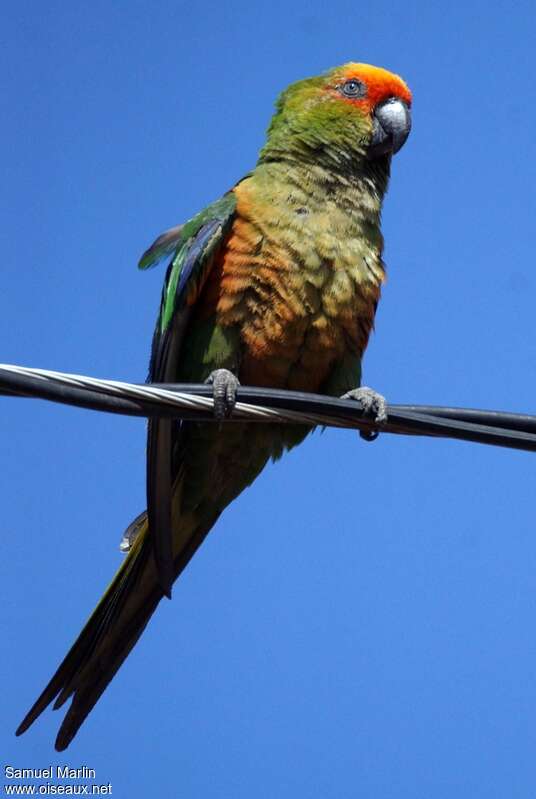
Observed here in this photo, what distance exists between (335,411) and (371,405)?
364 mm

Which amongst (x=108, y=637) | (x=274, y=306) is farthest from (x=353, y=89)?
(x=108, y=637)

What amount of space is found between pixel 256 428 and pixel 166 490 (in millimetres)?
533

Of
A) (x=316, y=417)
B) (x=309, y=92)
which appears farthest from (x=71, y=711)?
(x=309, y=92)

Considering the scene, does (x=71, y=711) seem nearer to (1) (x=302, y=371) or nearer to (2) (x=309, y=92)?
(1) (x=302, y=371)

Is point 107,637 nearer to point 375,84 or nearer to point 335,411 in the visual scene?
point 335,411

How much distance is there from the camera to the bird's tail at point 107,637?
4.66 meters

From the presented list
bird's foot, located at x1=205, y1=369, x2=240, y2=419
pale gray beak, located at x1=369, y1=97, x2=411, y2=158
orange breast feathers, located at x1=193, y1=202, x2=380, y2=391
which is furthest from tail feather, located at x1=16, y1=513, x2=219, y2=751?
pale gray beak, located at x1=369, y1=97, x2=411, y2=158

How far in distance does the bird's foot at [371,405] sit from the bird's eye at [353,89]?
1.70m

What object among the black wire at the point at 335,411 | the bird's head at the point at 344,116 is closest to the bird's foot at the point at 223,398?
the black wire at the point at 335,411

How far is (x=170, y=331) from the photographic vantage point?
4.80 metres

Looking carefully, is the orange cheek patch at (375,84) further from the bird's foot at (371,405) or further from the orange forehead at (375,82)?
the bird's foot at (371,405)

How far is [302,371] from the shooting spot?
4863mm

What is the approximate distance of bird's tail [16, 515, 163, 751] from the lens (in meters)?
4.66

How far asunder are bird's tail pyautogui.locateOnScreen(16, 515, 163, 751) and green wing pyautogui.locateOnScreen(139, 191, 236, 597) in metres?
0.19
